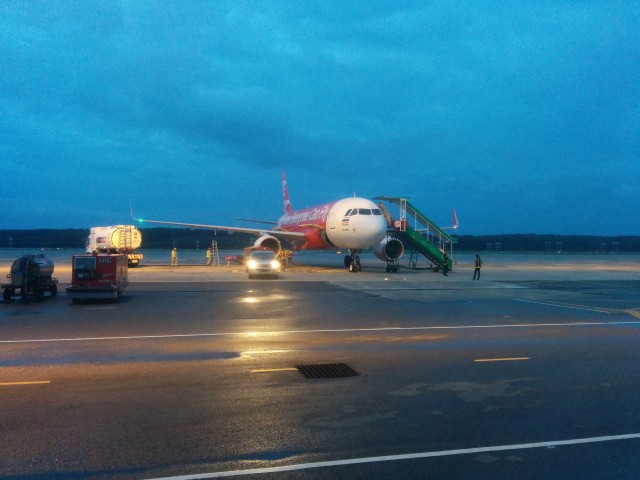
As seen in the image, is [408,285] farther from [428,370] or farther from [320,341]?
[428,370]

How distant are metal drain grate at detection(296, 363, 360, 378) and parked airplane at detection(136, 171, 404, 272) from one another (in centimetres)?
2156

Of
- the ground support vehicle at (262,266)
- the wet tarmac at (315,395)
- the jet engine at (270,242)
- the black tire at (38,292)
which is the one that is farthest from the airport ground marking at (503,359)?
the jet engine at (270,242)

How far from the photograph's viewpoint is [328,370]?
8.94 m

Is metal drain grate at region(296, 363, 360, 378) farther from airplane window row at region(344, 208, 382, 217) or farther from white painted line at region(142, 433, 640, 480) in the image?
airplane window row at region(344, 208, 382, 217)

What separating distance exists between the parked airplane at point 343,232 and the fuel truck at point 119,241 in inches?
171

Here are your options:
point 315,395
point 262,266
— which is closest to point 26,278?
point 262,266

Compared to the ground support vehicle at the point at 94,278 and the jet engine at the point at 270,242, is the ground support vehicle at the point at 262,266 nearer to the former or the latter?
the jet engine at the point at 270,242

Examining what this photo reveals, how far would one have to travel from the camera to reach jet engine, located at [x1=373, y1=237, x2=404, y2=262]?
3419 centimetres

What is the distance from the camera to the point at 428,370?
892 centimetres

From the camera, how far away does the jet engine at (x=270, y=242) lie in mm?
35781

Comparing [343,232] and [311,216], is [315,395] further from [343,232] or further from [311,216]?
[311,216]

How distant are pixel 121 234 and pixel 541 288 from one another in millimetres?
28421

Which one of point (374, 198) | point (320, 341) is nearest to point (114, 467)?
point (320, 341)

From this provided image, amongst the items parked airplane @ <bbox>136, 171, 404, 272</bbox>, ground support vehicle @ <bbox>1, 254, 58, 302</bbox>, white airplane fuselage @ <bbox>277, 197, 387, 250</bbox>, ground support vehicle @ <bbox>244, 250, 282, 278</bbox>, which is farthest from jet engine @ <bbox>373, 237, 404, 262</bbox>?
ground support vehicle @ <bbox>1, 254, 58, 302</bbox>
